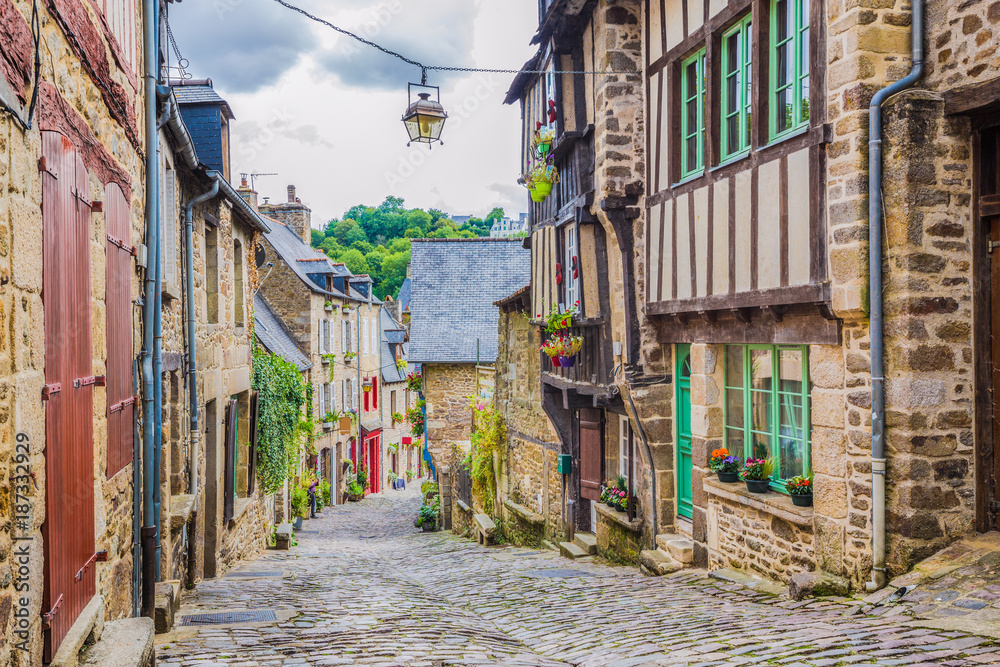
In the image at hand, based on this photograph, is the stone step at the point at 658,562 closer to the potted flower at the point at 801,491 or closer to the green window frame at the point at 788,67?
the potted flower at the point at 801,491

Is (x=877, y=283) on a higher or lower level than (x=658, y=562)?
higher

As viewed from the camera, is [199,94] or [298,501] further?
[298,501]

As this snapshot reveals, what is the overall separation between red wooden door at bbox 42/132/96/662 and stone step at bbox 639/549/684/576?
5.47 metres

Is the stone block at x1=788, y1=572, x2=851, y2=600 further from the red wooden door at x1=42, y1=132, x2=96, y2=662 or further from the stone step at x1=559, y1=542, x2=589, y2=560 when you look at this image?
the stone step at x1=559, y1=542, x2=589, y2=560

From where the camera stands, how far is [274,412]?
12.6 m

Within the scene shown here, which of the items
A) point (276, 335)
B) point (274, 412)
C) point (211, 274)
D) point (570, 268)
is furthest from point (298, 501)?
point (570, 268)

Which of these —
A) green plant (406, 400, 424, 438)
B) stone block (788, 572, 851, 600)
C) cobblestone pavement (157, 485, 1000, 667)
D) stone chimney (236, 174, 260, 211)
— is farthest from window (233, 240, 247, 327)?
green plant (406, 400, 424, 438)

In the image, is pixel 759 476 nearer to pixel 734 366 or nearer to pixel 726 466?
pixel 726 466

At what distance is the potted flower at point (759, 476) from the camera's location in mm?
6801

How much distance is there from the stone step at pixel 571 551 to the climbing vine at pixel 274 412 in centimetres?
450

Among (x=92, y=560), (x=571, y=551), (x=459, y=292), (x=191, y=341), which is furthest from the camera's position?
(x=459, y=292)

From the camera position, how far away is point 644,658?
4.78m

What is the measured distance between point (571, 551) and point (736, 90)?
6094 millimetres

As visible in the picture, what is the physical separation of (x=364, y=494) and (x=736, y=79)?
23921mm
